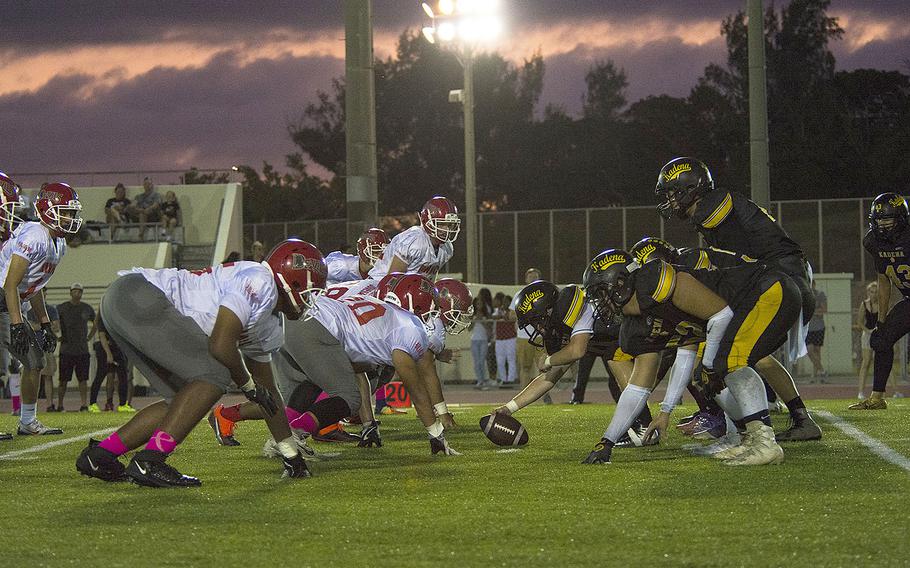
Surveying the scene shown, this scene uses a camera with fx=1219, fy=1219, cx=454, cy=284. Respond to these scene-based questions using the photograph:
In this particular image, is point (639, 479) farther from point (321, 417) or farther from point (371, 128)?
point (371, 128)

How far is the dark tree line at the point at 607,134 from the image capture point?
1550 inches

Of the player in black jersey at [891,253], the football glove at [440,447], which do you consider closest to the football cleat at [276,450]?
the football glove at [440,447]

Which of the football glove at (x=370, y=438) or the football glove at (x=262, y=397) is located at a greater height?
the football glove at (x=262, y=397)

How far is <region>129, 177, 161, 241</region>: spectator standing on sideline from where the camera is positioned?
83.7 ft

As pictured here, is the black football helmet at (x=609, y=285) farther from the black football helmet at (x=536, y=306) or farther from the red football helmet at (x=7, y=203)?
the red football helmet at (x=7, y=203)

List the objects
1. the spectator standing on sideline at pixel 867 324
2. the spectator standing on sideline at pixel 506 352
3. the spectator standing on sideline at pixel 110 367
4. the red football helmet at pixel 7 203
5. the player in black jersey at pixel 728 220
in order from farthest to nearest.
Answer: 1. the spectator standing on sideline at pixel 506 352
2. the spectator standing on sideline at pixel 110 367
3. the spectator standing on sideline at pixel 867 324
4. the red football helmet at pixel 7 203
5. the player in black jersey at pixel 728 220

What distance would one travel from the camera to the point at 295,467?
6961 mm

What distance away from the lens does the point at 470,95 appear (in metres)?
25.0

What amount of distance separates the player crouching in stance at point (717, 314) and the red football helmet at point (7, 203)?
4.98 m

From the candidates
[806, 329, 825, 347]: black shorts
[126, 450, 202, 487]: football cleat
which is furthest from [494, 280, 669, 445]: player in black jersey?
[806, 329, 825, 347]: black shorts

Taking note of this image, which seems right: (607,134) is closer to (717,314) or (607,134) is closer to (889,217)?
(889,217)

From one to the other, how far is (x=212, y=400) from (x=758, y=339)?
3.13 meters

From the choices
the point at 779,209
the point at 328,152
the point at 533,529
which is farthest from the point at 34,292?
the point at 328,152

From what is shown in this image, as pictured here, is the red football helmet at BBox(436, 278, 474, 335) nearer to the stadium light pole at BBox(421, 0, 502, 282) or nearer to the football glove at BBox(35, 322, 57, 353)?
the football glove at BBox(35, 322, 57, 353)
